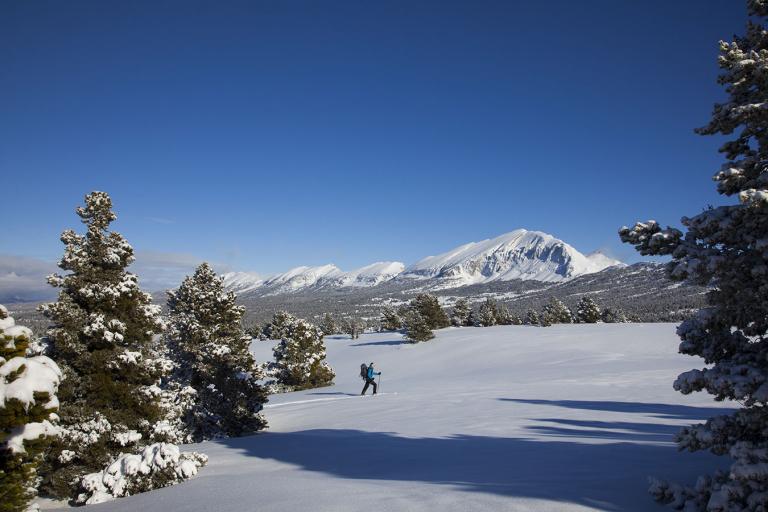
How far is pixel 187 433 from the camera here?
1703 centimetres

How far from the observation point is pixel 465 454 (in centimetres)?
961

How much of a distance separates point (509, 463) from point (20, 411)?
7.57 metres

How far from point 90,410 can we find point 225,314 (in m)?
8.81

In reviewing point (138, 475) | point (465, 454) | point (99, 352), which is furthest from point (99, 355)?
point (465, 454)

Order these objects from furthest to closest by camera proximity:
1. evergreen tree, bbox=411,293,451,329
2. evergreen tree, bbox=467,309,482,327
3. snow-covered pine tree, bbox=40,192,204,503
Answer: evergreen tree, bbox=467,309,482,327 → evergreen tree, bbox=411,293,451,329 → snow-covered pine tree, bbox=40,192,204,503

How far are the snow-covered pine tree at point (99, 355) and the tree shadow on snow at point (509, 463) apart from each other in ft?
11.0

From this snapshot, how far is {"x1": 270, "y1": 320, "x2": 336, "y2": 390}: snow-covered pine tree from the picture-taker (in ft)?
120

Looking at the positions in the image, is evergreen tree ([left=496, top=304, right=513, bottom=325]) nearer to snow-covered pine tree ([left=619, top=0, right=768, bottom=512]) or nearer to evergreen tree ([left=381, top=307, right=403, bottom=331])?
evergreen tree ([left=381, top=307, right=403, bottom=331])

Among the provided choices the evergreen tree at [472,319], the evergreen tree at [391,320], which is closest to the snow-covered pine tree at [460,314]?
the evergreen tree at [472,319]

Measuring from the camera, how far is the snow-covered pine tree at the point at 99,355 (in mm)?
10844

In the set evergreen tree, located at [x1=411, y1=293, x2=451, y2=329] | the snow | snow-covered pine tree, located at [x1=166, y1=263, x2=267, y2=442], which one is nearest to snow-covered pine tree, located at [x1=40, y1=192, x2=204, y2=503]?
snow-covered pine tree, located at [x1=166, y1=263, x2=267, y2=442]

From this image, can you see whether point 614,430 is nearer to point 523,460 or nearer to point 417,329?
point 523,460

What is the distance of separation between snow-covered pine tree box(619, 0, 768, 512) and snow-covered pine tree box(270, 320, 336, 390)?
3319 centimetres

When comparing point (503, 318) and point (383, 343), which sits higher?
point (503, 318)
